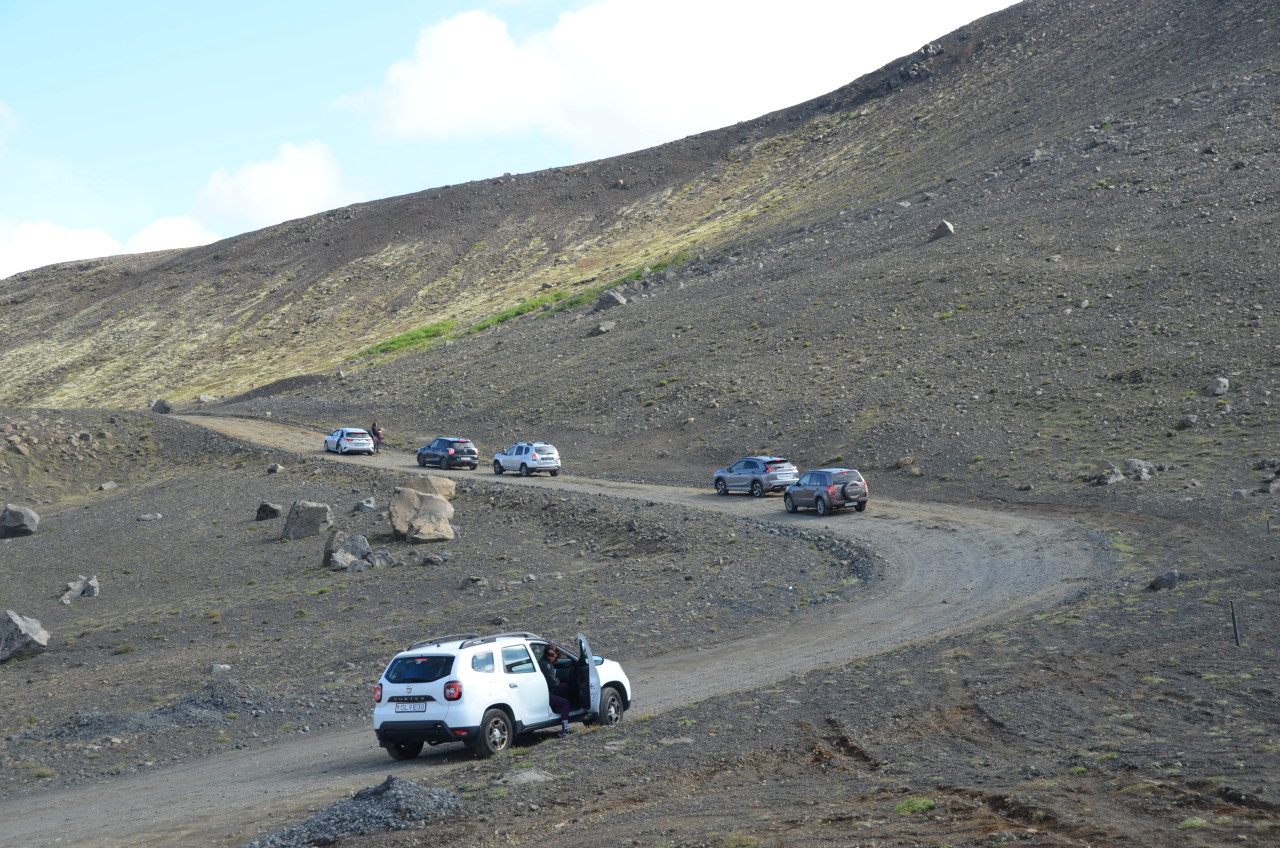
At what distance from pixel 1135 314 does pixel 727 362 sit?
21205 mm

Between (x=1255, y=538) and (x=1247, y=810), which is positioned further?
(x=1255, y=538)

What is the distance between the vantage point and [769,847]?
9789mm

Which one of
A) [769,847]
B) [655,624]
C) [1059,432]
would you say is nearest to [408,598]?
[655,624]

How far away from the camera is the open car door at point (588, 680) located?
1577cm

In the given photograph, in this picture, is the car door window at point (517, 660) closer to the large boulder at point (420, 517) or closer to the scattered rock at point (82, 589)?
the large boulder at point (420, 517)

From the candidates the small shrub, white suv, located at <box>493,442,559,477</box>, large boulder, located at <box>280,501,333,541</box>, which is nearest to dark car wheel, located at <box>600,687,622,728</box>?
the small shrub

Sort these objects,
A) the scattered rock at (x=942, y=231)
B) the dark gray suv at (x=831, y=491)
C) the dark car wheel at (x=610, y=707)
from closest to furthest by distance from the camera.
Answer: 1. the dark car wheel at (x=610, y=707)
2. the dark gray suv at (x=831, y=491)
3. the scattered rock at (x=942, y=231)

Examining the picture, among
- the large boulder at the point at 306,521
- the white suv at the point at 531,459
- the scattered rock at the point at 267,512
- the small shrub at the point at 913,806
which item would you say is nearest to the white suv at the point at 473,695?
the small shrub at the point at 913,806

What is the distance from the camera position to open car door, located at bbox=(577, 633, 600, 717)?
1577 centimetres

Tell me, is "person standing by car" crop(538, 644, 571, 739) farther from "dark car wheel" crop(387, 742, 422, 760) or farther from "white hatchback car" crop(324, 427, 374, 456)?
"white hatchback car" crop(324, 427, 374, 456)

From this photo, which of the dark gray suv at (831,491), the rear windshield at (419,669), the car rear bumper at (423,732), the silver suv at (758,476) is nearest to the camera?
the car rear bumper at (423,732)

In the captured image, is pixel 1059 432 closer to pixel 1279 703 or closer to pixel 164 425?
pixel 1279 703

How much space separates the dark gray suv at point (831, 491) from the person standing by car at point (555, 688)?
78.6ft

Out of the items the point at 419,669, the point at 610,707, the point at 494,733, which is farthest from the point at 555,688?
the point at 419,669
